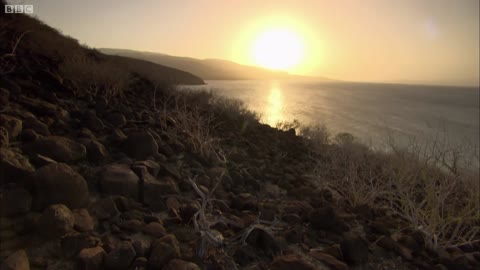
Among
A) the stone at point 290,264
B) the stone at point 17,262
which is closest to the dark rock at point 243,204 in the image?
the stone at point 290,264

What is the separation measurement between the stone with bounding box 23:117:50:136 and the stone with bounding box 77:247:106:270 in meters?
1.88

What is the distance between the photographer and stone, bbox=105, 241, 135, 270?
1892 mm

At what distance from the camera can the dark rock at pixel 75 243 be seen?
1949mm

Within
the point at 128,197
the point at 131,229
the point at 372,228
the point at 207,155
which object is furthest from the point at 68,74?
the point at 372,228

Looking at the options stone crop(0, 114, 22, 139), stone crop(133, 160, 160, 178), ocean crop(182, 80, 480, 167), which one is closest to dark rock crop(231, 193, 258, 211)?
stone crop(133, 160, 160, 178)

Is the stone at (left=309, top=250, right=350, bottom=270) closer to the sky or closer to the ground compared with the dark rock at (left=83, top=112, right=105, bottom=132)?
closer to the ground

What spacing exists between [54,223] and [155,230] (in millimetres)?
660

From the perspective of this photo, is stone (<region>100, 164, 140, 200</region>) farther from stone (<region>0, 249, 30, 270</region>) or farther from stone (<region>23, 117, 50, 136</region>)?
stone (<region>0, 249, 30, 270</region>)

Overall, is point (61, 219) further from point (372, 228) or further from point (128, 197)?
point (372, 228)

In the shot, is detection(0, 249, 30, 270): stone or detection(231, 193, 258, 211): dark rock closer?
detection(0, 249, 30, 270): stone

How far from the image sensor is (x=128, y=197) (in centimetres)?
281

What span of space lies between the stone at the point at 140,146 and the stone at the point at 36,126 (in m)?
0.83

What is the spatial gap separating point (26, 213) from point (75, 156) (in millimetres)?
953

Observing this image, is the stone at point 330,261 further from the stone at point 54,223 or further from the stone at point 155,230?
the stone at point 54,223
